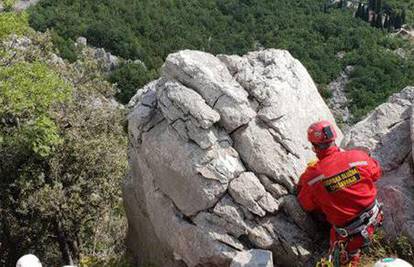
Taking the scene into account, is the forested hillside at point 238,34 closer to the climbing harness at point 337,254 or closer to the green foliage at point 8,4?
the green foliage at point 8,4

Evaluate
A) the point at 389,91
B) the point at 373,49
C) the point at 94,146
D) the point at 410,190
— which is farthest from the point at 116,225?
the point at 373,49

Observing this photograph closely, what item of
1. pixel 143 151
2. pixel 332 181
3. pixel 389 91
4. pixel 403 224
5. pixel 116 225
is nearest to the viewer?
pixel 332 181

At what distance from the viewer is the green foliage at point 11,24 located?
47.0 ft

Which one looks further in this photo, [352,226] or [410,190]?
[410,190]

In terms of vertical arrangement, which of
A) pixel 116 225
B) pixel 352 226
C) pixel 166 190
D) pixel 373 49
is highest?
pixel 352 226

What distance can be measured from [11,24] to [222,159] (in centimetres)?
682

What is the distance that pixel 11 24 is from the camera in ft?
47.2

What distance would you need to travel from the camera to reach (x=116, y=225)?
814 inches

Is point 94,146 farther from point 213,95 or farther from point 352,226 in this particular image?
point 352,226

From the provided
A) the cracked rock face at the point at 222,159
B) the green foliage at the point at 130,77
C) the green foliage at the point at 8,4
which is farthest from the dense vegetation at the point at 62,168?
the green foliage at the point at 130,77

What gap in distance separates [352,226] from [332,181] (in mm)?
835

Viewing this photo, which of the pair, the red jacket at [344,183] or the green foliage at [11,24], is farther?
the green foliage at [11,24]

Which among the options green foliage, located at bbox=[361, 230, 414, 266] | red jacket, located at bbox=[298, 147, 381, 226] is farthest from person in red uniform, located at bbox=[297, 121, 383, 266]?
green foliage, located at bbox=[361, 230, 414, 266]

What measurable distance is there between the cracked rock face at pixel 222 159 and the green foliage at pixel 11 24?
14.1ft
